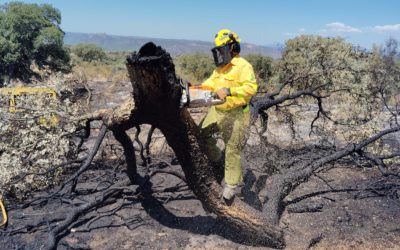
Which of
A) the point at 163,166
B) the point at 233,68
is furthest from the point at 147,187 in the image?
the point at 233,68

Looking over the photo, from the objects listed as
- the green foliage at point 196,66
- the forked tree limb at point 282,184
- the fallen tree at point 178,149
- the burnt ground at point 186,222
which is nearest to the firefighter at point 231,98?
the fallen tree at point 178,149

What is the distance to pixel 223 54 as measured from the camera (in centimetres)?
368

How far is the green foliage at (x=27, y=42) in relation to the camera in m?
14.8

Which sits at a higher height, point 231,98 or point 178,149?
point 231,98

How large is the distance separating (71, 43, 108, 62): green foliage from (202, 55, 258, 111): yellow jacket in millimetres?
24912

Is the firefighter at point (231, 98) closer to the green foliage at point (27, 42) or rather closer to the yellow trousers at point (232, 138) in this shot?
the yellow trousers at point (232, 138)

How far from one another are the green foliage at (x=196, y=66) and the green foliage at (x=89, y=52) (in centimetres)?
757

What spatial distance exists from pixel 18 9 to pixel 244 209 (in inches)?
574

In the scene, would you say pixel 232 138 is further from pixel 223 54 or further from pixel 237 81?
pixel 223 54

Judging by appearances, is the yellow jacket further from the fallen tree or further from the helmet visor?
the fallen tree

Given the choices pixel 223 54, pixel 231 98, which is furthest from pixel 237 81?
pixel 223 54

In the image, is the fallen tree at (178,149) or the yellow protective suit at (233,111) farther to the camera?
the yellow protective suit at (233,111)

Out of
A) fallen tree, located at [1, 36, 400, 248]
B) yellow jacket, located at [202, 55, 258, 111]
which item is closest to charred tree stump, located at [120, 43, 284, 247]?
fallen tree, located at [1, 36, 400, 248]

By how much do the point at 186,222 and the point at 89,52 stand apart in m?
25.6
